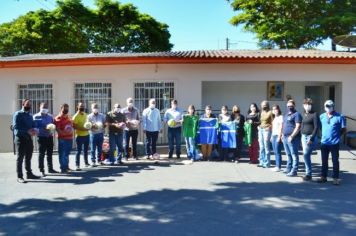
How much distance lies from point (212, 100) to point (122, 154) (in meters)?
5.19

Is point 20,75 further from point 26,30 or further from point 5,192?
point 26,30

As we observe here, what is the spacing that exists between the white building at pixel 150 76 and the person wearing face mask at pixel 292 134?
4068 mm

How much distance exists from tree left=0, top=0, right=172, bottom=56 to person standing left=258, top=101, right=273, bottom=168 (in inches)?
859

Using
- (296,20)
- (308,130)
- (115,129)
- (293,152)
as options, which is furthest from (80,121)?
(296,20)

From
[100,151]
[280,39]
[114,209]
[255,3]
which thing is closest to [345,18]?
[280,39]

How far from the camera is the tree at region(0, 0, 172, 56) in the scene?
93.1ft

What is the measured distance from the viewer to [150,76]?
1278 centimetres

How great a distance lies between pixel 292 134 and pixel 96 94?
24.3 feet

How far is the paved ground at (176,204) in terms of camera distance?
5.04m

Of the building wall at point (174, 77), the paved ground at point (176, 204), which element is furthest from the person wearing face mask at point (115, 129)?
the building wall at point (174, 77)

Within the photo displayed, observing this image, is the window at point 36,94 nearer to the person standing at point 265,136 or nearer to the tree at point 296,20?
the person standing at point 265,136

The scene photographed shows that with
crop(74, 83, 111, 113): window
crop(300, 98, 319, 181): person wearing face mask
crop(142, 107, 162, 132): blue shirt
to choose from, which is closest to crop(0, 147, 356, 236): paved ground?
crop(300, 98, 319, 181): person wearing face mask

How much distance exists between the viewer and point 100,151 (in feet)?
32.7

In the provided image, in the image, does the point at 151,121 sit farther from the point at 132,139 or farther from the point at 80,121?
the point at 80,121
